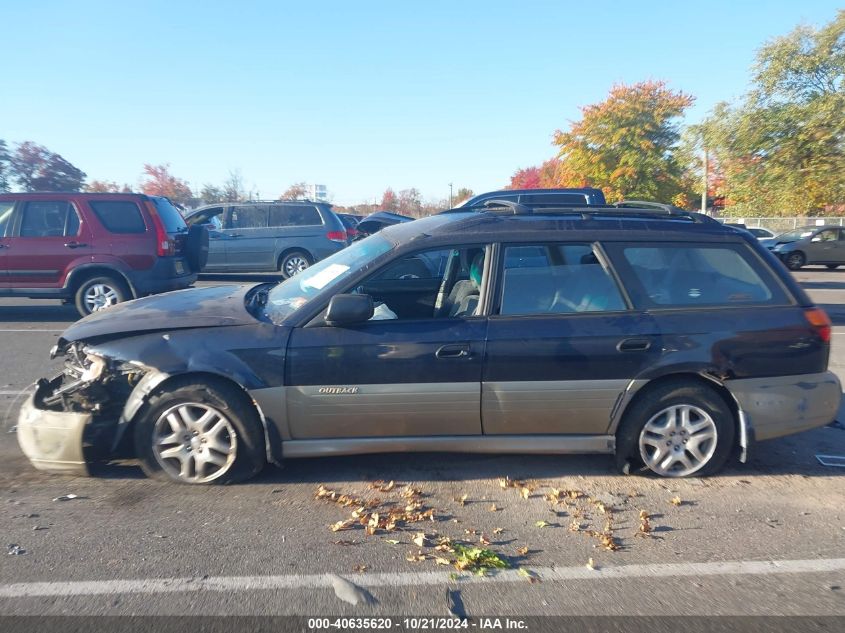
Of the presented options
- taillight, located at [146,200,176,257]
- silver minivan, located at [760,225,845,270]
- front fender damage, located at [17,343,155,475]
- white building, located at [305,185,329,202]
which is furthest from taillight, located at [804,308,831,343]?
white building, located at [305,185,329,202]

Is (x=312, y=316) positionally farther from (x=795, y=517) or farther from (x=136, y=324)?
(x=795, y=517)

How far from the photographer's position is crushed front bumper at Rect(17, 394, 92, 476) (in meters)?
3.93

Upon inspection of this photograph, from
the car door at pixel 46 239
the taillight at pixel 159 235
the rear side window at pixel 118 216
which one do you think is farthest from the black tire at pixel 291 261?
the car door at pixel 46 239

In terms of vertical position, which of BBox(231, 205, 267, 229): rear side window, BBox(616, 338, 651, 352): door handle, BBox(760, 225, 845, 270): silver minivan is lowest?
BBox(616, 338, 651, 352): door handle

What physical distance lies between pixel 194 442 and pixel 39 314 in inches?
321

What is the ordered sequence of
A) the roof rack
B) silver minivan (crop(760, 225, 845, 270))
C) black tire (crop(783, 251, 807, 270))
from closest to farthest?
the roof rack < silver minivan (crop(760, 225, 845, 270)) < black tire (crop(783, 251, 807, 270))

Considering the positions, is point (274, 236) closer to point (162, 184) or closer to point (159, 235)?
point (159, 235)

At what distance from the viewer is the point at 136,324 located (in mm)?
4129

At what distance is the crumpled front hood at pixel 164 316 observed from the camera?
4090 mm

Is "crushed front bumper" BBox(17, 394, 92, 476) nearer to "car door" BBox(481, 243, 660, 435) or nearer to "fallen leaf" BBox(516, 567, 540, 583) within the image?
"car door" BBox(481, 243, 660, 435)

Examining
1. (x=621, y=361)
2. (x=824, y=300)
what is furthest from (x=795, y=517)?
(x=824, y=300)

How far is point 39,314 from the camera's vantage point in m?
10.6

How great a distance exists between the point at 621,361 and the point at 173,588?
2.80m

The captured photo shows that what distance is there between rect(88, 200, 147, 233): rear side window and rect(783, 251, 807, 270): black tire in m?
19.5
